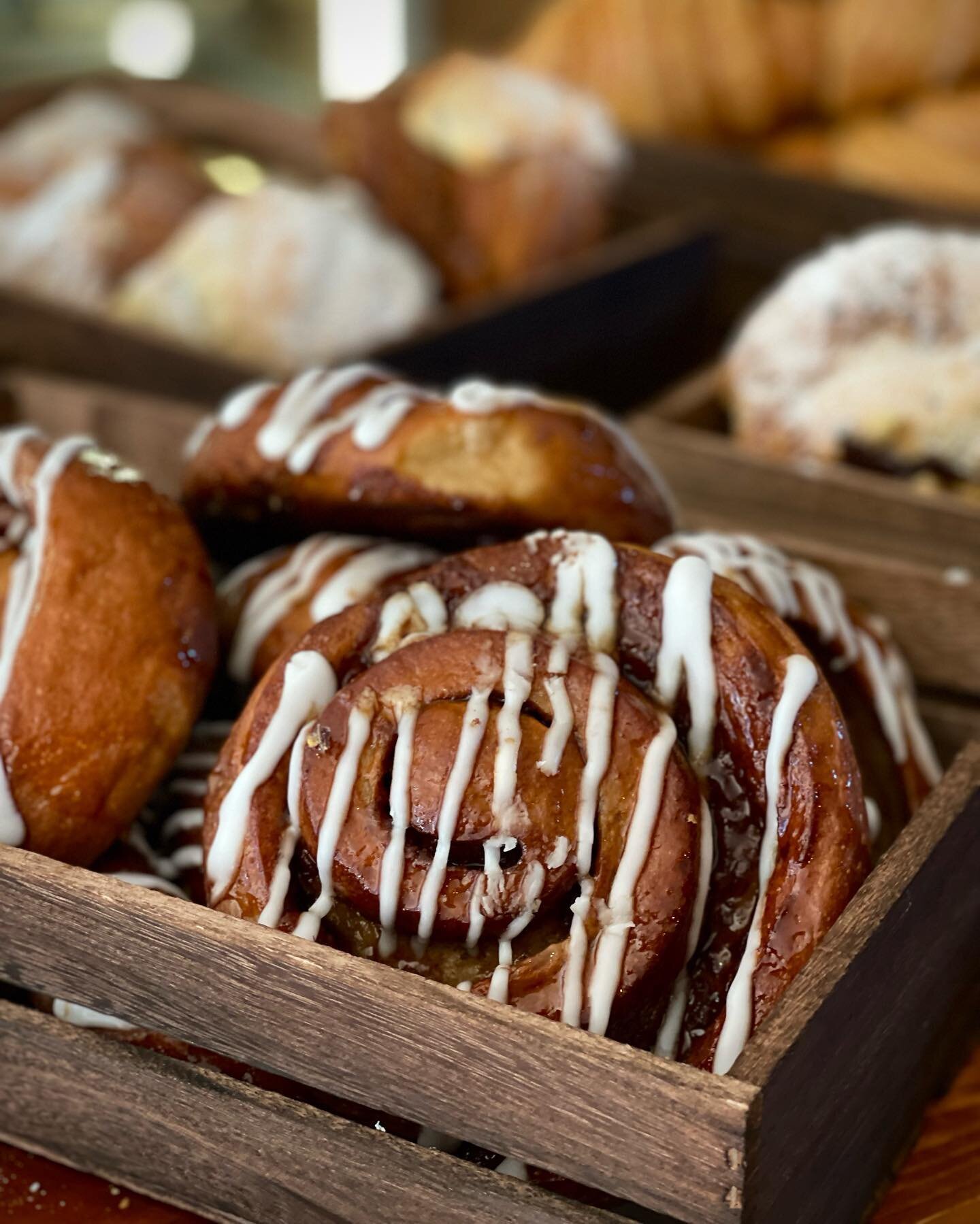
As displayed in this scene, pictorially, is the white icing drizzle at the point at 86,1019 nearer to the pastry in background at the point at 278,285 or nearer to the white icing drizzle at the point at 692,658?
the white icing drizzle at the point at 692,658

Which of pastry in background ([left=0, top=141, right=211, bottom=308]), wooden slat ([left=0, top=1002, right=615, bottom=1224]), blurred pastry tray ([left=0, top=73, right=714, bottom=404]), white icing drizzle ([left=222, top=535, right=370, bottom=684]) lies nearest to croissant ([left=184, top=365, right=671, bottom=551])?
white icing drizzle ([left=222, top=535, right=370, bottom=684])

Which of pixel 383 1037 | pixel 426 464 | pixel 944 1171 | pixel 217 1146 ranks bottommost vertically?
pixel 944 1171

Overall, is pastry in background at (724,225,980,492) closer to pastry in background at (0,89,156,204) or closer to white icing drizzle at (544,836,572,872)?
white icing drizzle at (544,836,572,872)

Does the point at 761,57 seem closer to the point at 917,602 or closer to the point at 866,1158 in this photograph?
the point at 917,602

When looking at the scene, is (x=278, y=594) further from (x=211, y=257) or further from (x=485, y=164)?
(x=485, y=164)

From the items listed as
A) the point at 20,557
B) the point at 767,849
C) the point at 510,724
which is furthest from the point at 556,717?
the point at 20,557
